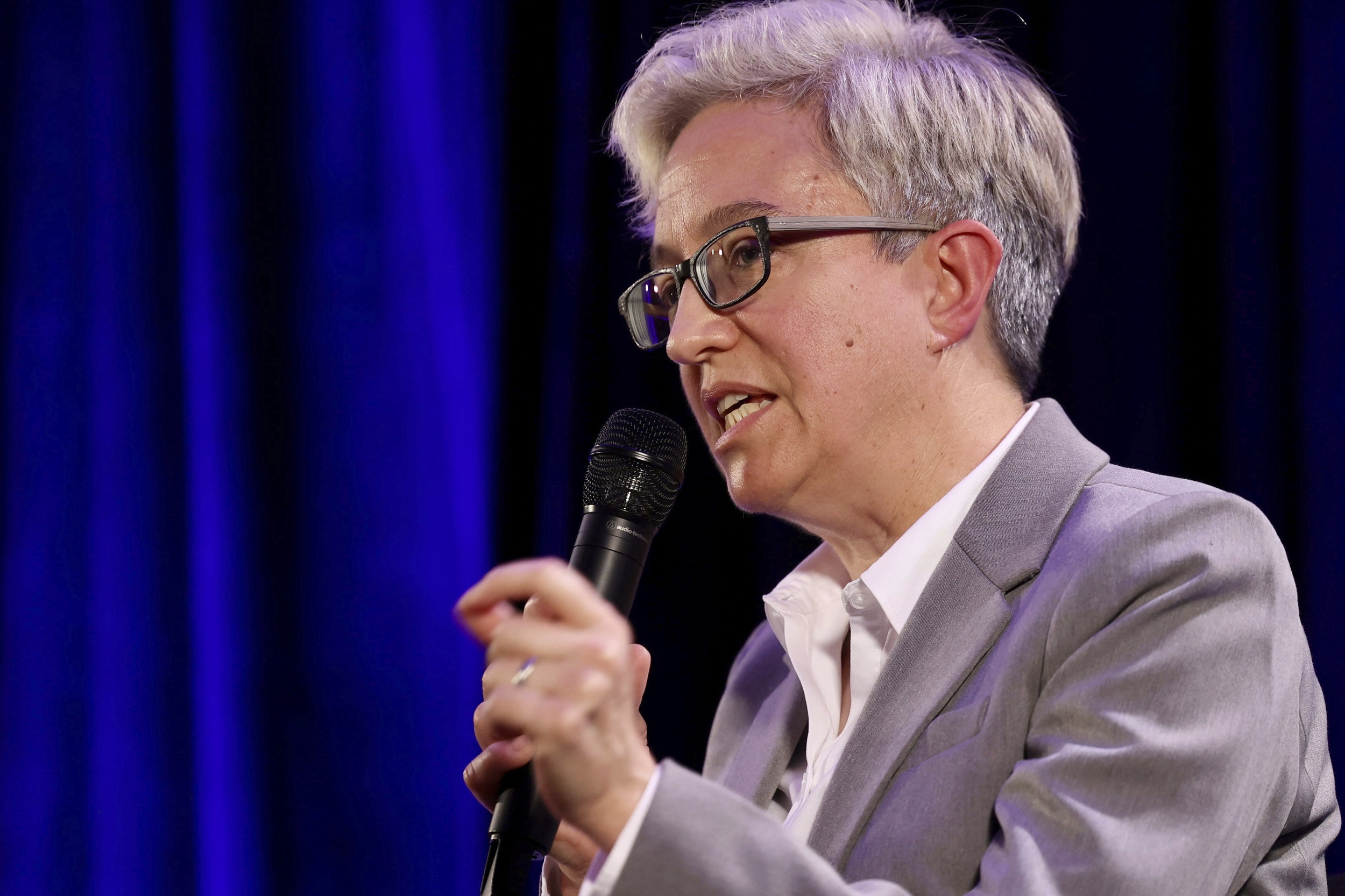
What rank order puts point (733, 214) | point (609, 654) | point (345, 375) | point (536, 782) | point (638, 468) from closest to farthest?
point (609, 654) → point (536, 782) → point (638, 468) → point (733, 214) → point (345, 375)

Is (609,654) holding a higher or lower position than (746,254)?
lower

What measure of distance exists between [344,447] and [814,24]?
1082mm

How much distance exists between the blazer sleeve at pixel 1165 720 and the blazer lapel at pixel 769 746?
0.51m

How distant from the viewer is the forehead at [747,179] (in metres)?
1.60

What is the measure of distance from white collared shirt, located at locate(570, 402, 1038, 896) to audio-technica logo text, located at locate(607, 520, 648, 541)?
1.28 feet

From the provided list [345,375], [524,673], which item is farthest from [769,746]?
[345,375]

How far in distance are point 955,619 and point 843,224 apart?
0.54 meters

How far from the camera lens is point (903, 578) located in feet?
4.93

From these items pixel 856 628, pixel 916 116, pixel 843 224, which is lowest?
pixel 856 628

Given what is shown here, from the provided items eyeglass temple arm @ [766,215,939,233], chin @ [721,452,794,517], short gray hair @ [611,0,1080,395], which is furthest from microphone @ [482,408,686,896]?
short gray hair @ [611,0,1080,395]

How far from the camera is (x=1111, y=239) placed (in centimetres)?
203

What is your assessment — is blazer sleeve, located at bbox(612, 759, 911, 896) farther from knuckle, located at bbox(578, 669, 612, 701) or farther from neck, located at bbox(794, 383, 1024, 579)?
neck, located at bbox(794, 383, 1024, 579)

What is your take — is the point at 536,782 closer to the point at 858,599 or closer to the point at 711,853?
the point at 711,853

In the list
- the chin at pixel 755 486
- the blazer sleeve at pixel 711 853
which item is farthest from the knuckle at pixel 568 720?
the chin at pixel 755 486
